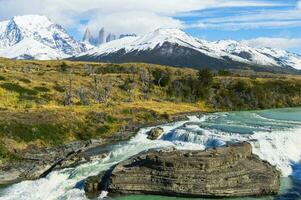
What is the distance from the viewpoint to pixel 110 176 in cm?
6438

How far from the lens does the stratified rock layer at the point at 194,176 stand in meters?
61.8

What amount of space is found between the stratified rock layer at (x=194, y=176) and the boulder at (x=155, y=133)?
32685 mm

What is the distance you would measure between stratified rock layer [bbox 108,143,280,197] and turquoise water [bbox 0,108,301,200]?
1.58 meters

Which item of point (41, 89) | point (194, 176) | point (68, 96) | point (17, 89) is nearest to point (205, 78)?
point (68, 96)

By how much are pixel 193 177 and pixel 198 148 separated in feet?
77.7

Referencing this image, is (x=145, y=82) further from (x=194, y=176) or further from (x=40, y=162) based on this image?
(x=194, y=176)

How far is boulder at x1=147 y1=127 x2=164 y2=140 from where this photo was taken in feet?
324

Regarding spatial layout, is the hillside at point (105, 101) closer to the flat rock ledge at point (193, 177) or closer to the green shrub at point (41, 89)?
the green shrub at point (41, 89)

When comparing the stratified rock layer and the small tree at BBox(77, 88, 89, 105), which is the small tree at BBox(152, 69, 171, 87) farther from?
the stratified rock layer

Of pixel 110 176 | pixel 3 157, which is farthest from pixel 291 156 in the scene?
pixel 3 157

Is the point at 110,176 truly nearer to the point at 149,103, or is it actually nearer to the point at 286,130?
the point at 286,130

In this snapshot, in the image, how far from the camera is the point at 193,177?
204ft

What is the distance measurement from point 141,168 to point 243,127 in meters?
42.5

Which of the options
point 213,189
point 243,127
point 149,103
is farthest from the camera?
point 149,103
